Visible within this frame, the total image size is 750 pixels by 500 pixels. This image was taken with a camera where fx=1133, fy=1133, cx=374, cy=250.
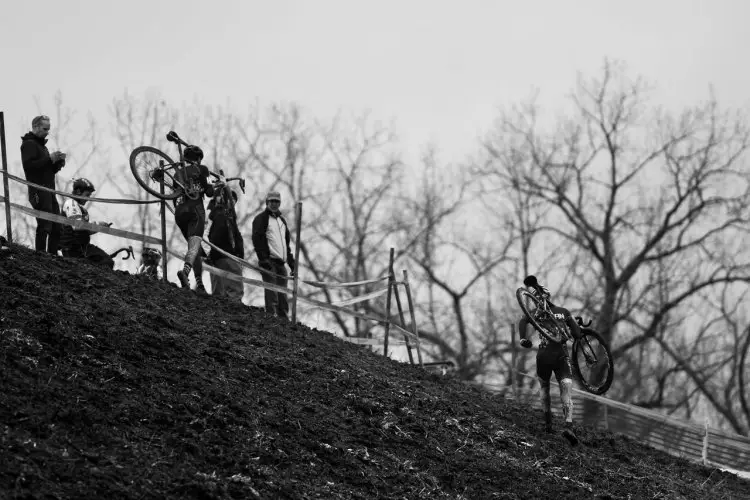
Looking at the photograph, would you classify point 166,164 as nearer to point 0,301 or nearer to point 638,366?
point 0,301

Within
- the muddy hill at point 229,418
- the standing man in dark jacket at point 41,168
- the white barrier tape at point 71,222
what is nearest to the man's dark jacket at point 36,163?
the standing man in dark jacket at point 41,168

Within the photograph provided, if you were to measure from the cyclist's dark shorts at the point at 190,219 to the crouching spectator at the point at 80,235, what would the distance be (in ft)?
3.08

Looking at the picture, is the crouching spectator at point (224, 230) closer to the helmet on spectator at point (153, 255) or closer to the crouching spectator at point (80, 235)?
the helmet on spectator at point (153, 255)

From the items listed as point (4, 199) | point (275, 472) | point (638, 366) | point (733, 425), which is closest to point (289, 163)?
point (638, 366)

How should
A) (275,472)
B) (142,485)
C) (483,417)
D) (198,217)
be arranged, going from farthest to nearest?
1. (198,217)
2. (483,417)
3. (275,472)
4. (142,485)

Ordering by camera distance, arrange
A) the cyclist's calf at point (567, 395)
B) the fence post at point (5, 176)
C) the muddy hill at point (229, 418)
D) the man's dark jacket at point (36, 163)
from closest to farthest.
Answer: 1. the muddy hill at point (229, 418)
2. the fence post at point (5, 176)
3. the man's dark jacket at point (36, 163)
4. the cyclist's calf at point (567, 395)

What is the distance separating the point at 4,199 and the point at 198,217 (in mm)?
2945

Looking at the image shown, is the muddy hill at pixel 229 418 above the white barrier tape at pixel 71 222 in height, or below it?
Answer: below

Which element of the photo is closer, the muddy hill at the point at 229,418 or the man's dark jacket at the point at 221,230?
the muddy hill at the point at 229,418

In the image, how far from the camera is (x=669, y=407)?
124ft

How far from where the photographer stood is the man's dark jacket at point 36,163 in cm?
1412

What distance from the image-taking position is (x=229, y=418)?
10711 millimetres

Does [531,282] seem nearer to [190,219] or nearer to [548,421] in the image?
[548,421]

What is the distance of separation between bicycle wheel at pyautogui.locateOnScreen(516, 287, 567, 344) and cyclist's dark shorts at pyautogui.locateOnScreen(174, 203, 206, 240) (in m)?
4.43
